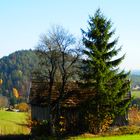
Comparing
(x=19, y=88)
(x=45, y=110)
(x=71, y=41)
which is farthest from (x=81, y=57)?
(x=19, y=88)

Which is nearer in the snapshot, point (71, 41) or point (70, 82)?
point (71, 41)

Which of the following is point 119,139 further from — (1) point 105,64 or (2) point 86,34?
(2) point 86,34

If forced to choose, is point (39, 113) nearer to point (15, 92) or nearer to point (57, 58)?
Result: point (57, 58)

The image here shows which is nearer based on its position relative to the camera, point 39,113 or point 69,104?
point 69,104

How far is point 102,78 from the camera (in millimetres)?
35594

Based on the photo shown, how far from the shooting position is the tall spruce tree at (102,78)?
35.8m

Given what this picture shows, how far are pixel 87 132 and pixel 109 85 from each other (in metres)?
5.03

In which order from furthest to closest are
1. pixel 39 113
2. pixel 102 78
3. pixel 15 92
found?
pixel 15 92
pixel 39 113
pixel 102 78

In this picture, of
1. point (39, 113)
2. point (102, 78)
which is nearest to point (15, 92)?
point (39, 113)

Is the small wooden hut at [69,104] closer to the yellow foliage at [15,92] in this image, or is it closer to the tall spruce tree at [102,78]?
the tall spruce tree at [102,78]

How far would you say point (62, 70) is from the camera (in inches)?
1454

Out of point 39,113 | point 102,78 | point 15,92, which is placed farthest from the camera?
point 15,92

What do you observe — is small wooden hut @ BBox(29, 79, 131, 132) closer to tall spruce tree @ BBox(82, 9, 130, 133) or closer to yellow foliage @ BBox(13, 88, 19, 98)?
tall spruce tree @ BBox(82, 9, 130, 133)

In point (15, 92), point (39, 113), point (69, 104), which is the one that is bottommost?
point (39, 113)
